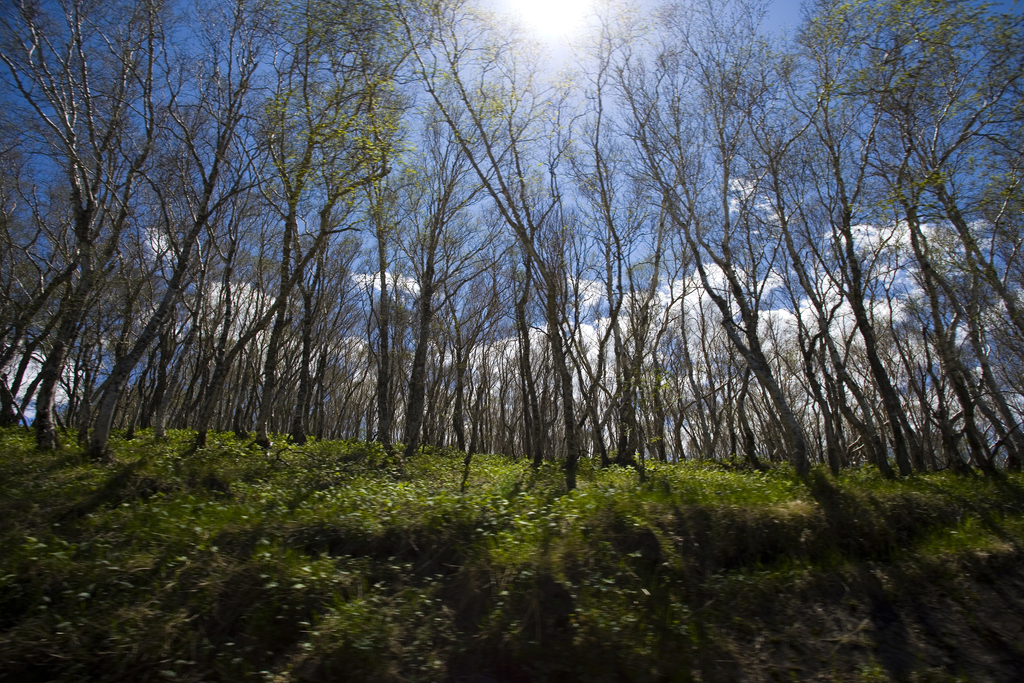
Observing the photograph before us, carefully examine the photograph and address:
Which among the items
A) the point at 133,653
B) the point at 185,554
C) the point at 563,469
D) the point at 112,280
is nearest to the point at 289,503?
the point at 185,554

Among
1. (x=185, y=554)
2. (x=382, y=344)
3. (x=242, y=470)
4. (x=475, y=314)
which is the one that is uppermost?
(x=475, y=314)

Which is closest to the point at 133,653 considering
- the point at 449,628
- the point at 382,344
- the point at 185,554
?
the point at 185,554

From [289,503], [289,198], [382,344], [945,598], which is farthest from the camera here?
[382,344]

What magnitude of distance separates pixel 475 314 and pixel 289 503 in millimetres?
17081

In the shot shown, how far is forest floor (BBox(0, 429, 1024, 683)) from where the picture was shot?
158 inches

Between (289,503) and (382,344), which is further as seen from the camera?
(382,344)

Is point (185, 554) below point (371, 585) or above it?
above

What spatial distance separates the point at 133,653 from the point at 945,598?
8.07 meters

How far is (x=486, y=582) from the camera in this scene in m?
5.03

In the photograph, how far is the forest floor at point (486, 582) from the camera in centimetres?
400

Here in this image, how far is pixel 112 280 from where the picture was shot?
16.5 m

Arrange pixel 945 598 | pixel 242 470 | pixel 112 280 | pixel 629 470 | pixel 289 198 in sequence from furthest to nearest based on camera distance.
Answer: pixel 112 280 < pixel 629 470 < pixel 289 198 < pixel 242 470 < pixel 945 598

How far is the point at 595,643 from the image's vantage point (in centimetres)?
421

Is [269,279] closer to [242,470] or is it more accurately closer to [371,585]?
[242,470]
